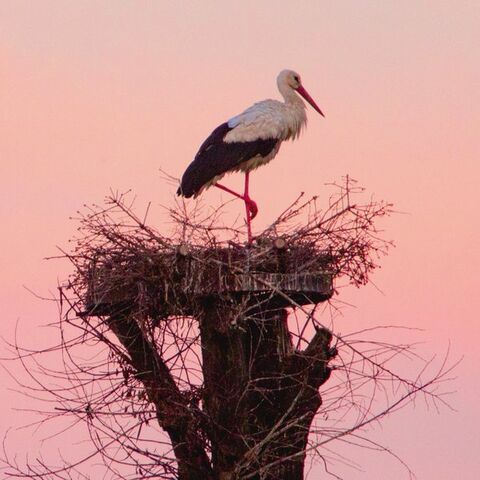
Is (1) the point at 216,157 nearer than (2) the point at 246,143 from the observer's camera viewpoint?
Yes

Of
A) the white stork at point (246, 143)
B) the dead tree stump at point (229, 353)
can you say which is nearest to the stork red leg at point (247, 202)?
the white stork at point (246, 143)

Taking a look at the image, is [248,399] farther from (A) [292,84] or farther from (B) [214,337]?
(A) [292,84]

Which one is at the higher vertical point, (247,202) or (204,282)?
(247,202)

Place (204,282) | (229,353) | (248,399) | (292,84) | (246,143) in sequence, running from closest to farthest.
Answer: (204,282)
(229,353)
(248,399)
(246,143)
(292,84)

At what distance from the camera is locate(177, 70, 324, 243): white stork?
1143 cm

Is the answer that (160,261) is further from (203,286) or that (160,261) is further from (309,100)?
(309,100)

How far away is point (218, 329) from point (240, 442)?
786 millimetres

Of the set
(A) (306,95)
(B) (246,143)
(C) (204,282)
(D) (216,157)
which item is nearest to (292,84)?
(A) (306,95)

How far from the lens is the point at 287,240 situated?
8.68 m

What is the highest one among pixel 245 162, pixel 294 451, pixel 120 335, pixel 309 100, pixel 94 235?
pixel 309 100

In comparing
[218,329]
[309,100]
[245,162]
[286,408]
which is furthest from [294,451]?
[309,100]

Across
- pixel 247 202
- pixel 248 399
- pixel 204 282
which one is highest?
pixel 247 202

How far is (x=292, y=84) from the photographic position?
1316 cm

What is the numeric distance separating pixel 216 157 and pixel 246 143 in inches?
16.1
